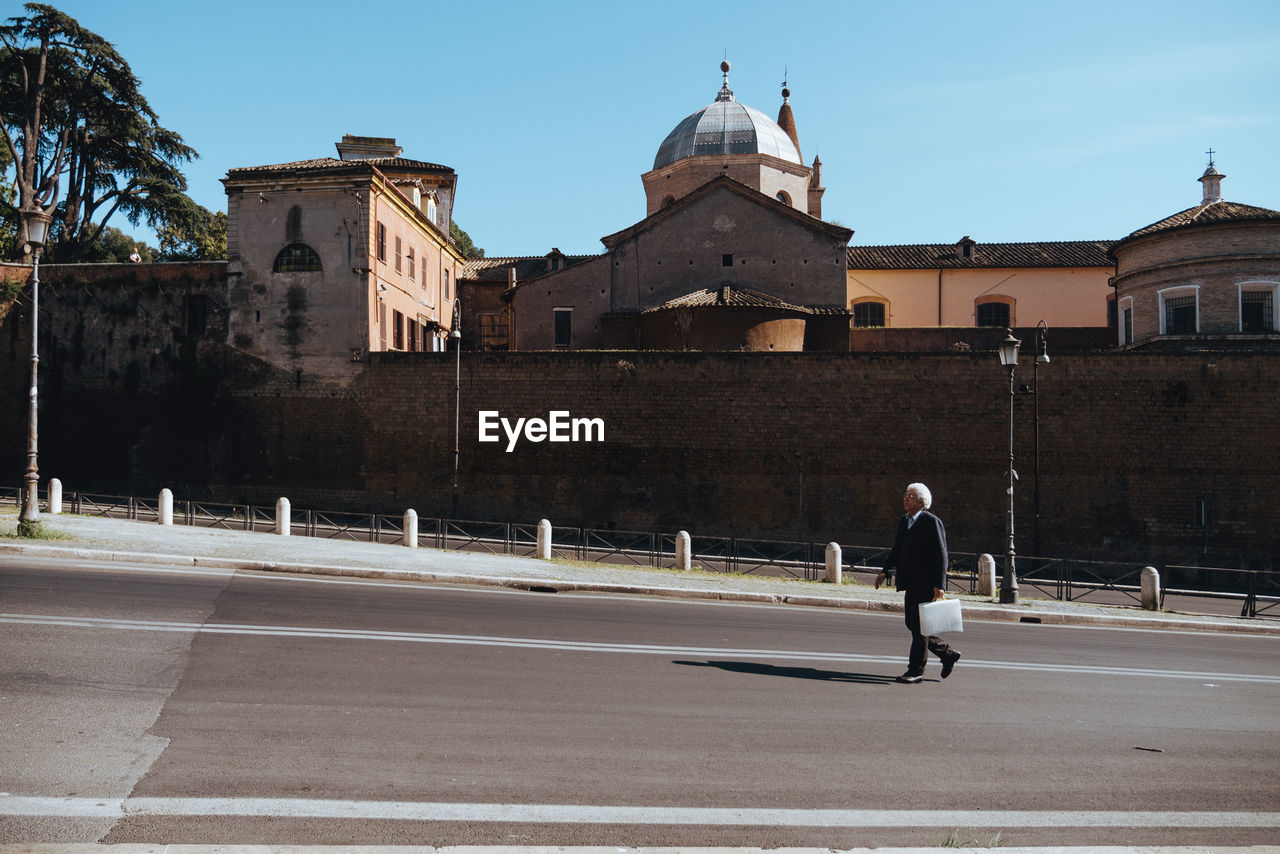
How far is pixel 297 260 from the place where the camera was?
3219 centimetres

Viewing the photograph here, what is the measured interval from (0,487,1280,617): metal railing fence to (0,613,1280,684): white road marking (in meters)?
9.86

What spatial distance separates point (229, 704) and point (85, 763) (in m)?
1.21

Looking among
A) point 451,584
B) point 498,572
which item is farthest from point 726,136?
point 451,584

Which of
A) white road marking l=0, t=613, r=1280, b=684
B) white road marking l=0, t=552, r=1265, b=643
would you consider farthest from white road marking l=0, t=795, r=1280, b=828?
white road marking l=0, t=552, r=1265, b=643

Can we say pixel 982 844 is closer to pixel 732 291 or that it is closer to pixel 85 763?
pixel 85 763

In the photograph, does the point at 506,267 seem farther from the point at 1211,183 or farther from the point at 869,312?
the point at 1211,183

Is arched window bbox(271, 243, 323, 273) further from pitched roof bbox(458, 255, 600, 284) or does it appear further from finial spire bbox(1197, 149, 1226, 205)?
Answer: finial spire bbox(1197, 149, 1226, 205)

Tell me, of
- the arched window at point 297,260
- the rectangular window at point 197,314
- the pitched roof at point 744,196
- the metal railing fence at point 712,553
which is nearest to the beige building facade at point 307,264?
Result: the arched window at point 297,260

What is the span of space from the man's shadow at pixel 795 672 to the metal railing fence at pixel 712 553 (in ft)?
37.6

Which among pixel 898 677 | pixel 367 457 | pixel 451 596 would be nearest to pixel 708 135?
pixel 367 457

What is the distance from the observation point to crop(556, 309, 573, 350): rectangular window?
129 ft

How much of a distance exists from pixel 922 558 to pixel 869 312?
3834cm

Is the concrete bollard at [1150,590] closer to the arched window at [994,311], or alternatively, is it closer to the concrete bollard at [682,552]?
the concrete bollard at [682,552]

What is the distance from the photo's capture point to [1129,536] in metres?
28.4
